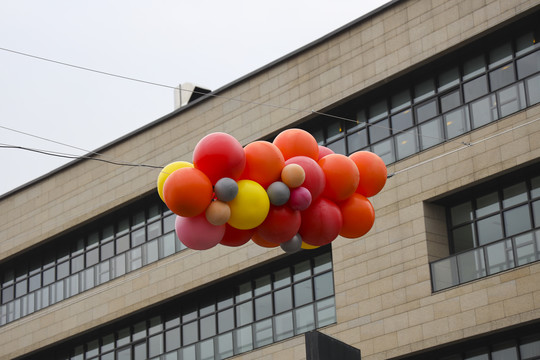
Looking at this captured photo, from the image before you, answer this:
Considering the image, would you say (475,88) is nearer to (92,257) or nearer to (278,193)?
(278,193)

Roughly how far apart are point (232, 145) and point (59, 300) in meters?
27.4

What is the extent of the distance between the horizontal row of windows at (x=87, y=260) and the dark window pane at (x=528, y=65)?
13171 mm

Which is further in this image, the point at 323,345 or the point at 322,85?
the point at 322,85

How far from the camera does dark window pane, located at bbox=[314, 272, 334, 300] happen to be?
3322 cm

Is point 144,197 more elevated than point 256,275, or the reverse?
point 144,197

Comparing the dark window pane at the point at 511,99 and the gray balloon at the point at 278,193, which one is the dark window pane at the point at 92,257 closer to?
the dark window pane at the point at 511,99

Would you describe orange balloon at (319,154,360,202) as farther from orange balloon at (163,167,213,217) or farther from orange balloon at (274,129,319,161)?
orange balloon at (163,167,213,217)

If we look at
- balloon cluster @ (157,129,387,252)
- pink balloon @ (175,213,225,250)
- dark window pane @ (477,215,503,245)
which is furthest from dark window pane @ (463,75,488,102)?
pink balloon @ (175,213,225,250)

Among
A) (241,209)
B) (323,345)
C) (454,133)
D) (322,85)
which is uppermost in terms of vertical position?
(322,85)

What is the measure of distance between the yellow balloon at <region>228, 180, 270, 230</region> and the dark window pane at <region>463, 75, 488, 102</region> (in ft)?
52.0

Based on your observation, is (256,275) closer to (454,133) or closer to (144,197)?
(144,197)

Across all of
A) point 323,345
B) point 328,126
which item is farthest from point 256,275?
point 323,345

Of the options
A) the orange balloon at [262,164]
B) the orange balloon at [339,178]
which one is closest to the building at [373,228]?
the orange balloon at [339,178]

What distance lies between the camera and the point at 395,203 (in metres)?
31.2
